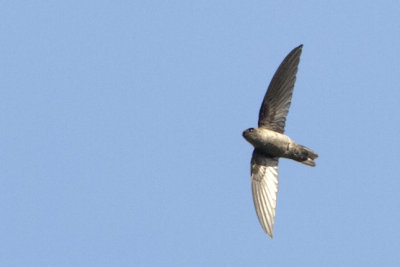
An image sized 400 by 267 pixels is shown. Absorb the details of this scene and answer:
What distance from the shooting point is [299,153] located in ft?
77.8

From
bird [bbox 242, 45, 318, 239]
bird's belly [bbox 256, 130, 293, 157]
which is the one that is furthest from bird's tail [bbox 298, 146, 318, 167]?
bird's belly [bbox 256, 130, 293, 157]

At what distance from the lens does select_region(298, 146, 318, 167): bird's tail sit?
23734 millimetres

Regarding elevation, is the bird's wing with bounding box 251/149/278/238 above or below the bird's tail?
below

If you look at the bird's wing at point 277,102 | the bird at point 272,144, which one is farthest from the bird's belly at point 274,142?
the bird's wing at point 277,102

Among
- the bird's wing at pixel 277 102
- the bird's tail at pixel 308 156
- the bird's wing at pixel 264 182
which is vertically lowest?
the bird's wing at pixel 264 182

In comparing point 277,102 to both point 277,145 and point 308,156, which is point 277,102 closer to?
point 277,145

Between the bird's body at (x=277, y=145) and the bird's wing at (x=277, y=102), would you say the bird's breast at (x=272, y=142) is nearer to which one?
the bird's body at (x=277, y=145)

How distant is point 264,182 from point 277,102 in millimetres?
1401

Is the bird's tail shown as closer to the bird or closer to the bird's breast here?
the bird

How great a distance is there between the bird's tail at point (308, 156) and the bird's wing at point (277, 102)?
0.51m

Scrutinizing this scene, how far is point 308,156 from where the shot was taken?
23797 millimetres

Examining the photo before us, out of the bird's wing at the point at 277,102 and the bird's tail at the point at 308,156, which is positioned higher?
the bird's wing at the point at 277,102

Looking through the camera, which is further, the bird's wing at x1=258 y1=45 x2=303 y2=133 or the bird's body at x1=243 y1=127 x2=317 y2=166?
the bird's wing at x1=258 y1=45 x2=303 y2=133

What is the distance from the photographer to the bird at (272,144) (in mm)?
23578
